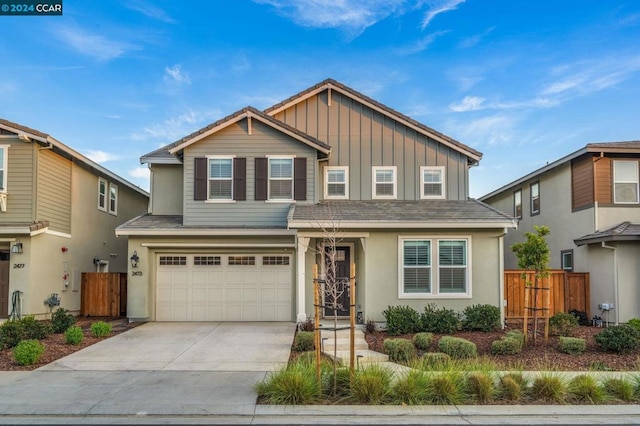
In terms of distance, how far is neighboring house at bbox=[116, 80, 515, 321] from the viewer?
47.1 ft

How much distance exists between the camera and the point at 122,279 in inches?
693

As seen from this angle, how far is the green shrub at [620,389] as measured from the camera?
7.57 metres

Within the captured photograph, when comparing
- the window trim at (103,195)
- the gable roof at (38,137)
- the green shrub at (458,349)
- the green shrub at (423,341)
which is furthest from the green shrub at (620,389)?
the window trim at (103,195)

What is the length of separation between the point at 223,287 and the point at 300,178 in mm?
4247

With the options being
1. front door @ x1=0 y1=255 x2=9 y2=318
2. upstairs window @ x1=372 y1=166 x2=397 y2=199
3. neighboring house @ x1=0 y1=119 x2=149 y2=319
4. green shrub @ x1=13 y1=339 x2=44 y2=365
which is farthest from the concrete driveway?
upstairs window @ x1=372 y1=166 x2=397 y2=199

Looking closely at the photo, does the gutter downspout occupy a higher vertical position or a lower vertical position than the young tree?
lower

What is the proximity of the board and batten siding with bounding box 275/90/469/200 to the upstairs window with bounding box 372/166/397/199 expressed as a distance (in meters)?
0.17

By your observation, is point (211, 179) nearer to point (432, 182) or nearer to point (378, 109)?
point (378, 109)

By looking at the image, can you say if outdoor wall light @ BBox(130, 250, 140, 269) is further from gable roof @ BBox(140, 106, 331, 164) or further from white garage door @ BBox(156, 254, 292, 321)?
gable roof @ BBox(140, 106, 331, 164)

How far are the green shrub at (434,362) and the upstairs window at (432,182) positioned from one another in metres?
7.81

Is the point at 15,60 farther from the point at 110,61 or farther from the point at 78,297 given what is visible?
the point at 78,297

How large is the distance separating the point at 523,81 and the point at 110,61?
14.4 meters

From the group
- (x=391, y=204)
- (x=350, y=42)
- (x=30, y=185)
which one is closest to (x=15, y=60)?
(x=30, y=185)

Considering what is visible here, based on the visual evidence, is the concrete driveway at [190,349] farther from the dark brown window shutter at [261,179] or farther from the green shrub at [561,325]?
the green shrub at [561,325]
